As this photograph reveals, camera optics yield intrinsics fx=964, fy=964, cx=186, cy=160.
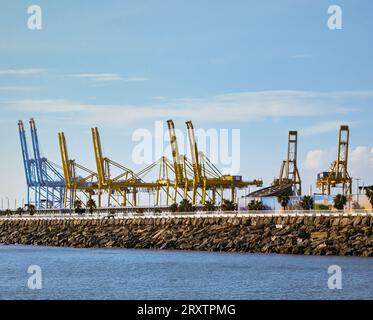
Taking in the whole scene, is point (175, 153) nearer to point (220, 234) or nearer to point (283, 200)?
point (283, 200)

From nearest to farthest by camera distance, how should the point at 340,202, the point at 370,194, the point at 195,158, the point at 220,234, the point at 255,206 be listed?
the point at 220,234, the point at 370,194, the point at 340,202, the point at 255,206, the point at 195,158

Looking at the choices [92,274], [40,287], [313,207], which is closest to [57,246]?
[313,207]

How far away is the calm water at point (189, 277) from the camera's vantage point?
47.3 m

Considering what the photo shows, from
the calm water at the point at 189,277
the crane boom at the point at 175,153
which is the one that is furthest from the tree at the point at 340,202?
the crane boom at the point at 175,153

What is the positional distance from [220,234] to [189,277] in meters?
29.5

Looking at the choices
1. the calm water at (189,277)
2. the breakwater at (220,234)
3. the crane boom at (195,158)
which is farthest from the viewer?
the crane boom at (195,158)

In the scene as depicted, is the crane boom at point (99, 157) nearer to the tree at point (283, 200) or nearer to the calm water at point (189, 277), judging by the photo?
the tree at point (283, 200)

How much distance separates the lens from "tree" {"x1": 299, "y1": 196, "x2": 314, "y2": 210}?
9844 centimetres

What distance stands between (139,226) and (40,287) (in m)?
49.9

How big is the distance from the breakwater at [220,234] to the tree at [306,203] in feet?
40.4

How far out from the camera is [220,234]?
3334 inches

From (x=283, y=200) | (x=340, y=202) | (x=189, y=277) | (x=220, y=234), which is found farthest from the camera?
(x=283, y=200)

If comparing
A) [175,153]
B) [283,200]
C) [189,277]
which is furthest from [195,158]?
[189,277]

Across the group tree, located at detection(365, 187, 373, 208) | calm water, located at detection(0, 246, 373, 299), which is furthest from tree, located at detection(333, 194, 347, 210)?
calm water, located at detection(0, 246, 373, 299)
